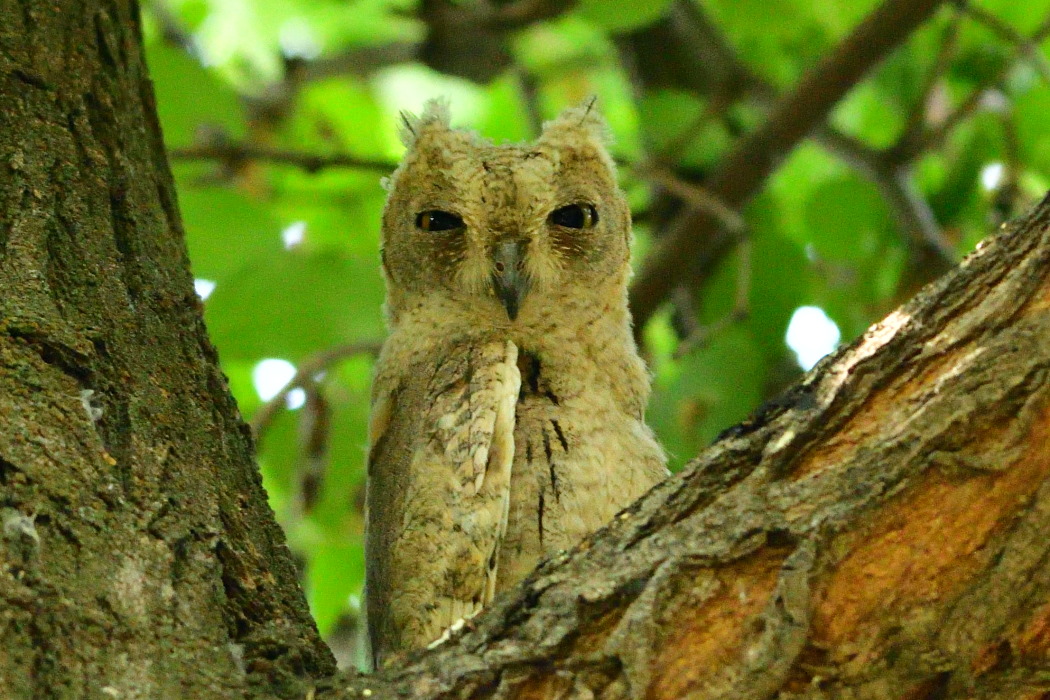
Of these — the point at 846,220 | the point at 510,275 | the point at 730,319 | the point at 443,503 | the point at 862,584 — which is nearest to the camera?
the point at 862,584

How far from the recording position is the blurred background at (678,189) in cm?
411

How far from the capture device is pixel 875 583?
160cm

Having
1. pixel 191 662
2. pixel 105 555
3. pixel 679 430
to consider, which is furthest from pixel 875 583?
pixel 679 430

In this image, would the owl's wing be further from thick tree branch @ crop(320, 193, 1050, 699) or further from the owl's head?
thick tree branch @ crop(320, 193, 1050, 699)

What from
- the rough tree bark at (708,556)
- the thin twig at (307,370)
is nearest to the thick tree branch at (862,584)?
the rough tree bark at (708,556)

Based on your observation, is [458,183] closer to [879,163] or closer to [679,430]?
[679,430]

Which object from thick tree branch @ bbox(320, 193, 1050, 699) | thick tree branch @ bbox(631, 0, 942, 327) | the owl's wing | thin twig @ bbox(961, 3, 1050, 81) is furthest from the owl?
thin twig @ bbox(961, 3, 1050, 81)

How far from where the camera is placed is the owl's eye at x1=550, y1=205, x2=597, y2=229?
3.41m

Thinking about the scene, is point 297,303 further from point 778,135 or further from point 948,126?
point 948,126

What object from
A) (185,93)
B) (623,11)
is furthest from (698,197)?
(185,93)

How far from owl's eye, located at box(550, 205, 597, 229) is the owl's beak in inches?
5.6

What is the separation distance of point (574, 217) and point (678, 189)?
3.41 feet

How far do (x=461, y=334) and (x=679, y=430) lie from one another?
89 cm

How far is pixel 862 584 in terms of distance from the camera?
160cm
